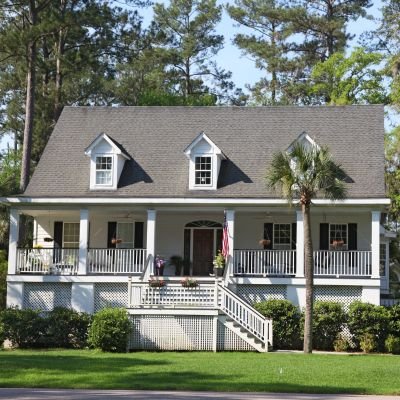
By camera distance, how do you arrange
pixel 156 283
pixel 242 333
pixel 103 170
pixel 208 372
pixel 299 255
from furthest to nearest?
pixel 103 170 → pixel 299 255 → pixel 156 283 → pixel 242 333 → pixel 208 372

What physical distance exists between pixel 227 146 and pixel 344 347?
10.1 meters

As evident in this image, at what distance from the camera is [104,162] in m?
36.1

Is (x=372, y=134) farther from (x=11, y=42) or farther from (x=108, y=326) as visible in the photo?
(x=11, y=42)

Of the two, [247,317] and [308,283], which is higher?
[308,283]

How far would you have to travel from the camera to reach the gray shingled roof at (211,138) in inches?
1391

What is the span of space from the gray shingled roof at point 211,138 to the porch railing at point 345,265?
2207 mm

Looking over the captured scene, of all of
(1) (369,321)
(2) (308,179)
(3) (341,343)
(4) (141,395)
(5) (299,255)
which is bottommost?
(4) (141,395)

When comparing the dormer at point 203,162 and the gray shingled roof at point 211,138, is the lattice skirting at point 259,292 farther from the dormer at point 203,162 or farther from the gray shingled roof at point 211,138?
the dormer at point 203,162

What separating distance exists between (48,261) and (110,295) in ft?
9.35


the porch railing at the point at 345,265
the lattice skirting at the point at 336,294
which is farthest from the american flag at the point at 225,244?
the lattice skirting at the point at 336,294

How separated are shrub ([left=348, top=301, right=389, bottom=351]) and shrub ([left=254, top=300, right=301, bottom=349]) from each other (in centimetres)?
192

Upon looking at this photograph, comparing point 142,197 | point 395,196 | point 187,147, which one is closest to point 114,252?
point 142,197

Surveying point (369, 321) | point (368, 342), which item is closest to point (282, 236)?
point (369, 321)

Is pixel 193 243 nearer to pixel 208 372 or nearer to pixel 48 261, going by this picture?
pixel 48 261
